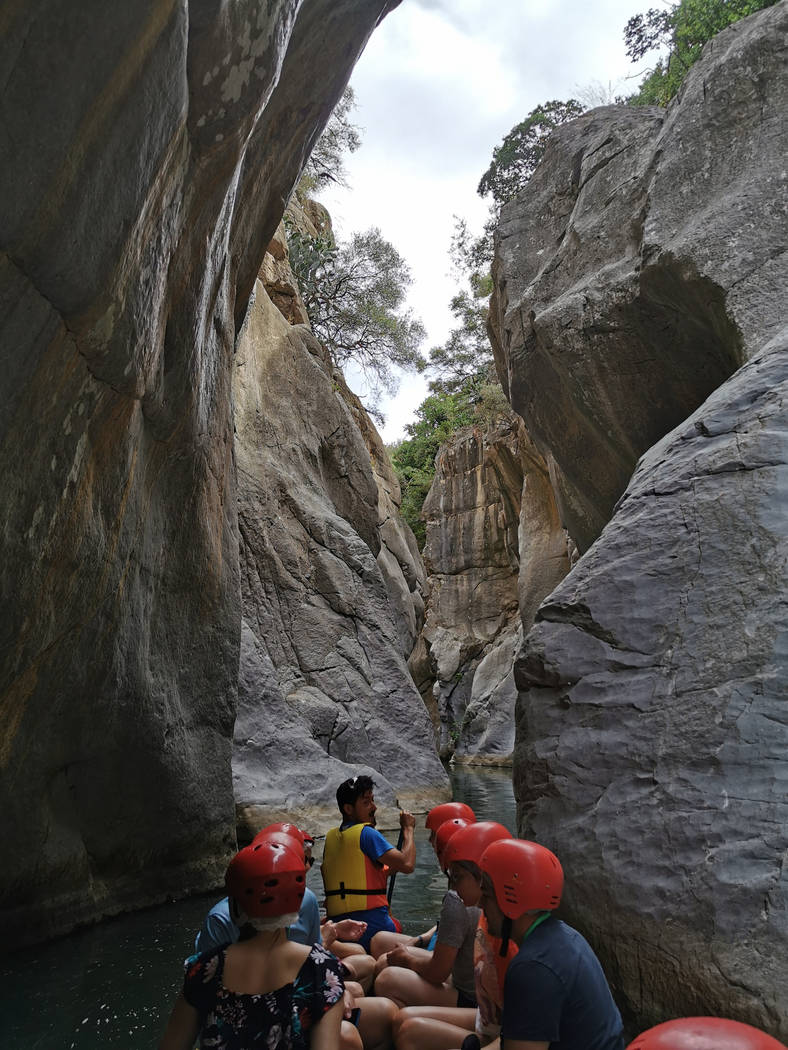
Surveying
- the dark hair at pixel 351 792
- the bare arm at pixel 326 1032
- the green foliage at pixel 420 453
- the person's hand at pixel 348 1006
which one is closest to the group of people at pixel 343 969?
the bare arm at pixel 326 1032

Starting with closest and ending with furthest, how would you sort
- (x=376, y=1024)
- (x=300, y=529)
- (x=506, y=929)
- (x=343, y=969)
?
1. (x=343, y=969)
2. (x=506, y=929)
3. (x=376, y=1024)
4. (x=300, y=529)

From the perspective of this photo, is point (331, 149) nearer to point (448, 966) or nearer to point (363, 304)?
point (363, 304)

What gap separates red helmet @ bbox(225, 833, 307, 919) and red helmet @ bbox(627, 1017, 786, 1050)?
1.04 m

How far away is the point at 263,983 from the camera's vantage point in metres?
2.19

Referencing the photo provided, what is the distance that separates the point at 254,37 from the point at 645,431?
23.8 ft

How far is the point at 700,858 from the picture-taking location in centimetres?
360

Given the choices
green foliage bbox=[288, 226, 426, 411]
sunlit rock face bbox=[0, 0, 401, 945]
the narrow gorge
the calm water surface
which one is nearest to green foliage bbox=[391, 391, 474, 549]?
green foliage bbox=[288, 226, 426, 411]

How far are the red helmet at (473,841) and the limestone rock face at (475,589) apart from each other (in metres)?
23.2

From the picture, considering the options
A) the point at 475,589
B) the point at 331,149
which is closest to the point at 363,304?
the point at 331,149

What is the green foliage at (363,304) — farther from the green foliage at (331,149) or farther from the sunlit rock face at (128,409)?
the sunlit rock face at (128,409)

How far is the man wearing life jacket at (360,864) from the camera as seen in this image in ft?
14.9

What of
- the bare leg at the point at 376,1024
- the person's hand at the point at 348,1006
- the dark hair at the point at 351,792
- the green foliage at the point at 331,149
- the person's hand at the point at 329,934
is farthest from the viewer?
the green foliage at the point at 331,149

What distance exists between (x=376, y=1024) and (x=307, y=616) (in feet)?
32.3

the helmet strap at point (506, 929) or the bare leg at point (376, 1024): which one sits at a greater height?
the helmet strap at point (506, 929)
